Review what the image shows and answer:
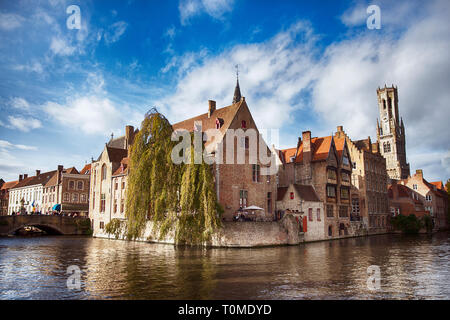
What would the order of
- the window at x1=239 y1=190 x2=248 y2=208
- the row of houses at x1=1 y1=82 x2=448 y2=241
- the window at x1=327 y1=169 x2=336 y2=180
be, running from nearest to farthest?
the window at x1=239 y1=190 x2=248 y2=208
the row of houses at x1=1 y1=82 x2=448 y2=241
the window at x1=327 y1=169 x2=336 y2=180

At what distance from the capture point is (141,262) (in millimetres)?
22297

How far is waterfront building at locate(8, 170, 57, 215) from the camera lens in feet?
243

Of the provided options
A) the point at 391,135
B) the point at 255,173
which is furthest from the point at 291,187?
the point at 391,135

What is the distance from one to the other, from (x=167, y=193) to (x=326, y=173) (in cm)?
2275

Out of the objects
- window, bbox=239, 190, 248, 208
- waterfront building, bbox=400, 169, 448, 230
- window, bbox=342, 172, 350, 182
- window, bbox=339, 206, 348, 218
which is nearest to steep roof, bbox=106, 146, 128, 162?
window, bbox=239, 190, 248, 208

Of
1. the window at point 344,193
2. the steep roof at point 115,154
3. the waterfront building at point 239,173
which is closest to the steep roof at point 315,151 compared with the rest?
the window at point 344,193

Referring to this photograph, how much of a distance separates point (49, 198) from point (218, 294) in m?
66.2

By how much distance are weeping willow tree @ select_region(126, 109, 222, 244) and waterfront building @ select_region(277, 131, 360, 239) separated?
62.7ft

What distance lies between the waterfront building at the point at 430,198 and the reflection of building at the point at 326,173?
27329 mm

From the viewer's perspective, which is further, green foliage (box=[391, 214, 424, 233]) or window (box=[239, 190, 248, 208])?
green foliage (box=[391, 214, 424, 233])

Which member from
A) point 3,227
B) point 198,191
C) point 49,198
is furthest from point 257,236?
point 49,198

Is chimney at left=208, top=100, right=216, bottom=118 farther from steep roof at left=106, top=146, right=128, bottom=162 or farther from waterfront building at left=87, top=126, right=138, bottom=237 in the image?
steep roof at left=106, top=146, right=128, bottom=162
